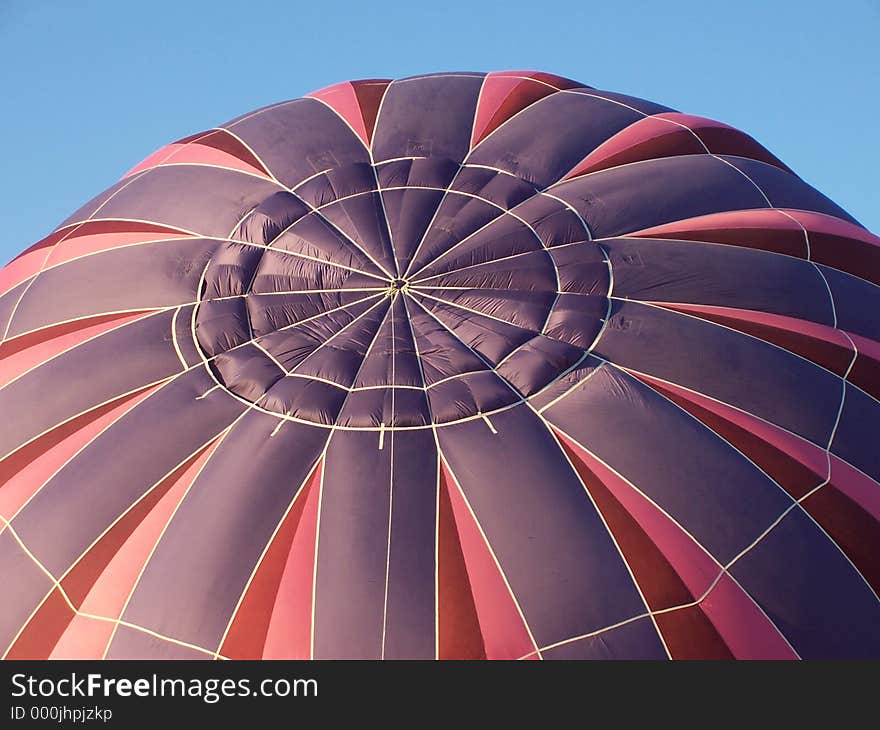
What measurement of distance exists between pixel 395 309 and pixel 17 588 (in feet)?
12.7

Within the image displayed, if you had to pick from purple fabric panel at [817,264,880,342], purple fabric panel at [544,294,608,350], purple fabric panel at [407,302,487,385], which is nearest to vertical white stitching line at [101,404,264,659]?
purple fabric panel at [407,302,487,385]

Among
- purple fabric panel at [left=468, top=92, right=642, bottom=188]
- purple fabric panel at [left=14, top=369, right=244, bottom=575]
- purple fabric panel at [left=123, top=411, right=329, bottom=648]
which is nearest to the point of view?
purple fabric panel at [left=123, top=411, right=329, bottom=648]

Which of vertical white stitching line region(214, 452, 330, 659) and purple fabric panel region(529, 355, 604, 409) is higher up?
purple fabric panel region(529, 355, 604, 409)

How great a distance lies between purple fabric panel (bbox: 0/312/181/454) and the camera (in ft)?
31.9

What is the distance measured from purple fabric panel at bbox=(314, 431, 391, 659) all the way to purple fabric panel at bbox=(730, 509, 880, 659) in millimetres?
2637

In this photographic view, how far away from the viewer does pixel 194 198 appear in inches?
447

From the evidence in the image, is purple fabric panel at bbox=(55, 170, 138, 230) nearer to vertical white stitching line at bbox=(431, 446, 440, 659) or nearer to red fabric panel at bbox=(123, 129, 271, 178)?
red fabric panel at bbox=(123, 129, 271, 178)

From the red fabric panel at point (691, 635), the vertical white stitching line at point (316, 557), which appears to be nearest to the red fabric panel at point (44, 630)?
the vertical white stitching line at point (316, 557)

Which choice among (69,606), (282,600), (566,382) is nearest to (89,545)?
(69,606)

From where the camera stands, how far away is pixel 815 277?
10.6m

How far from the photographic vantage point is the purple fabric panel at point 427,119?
11.5m

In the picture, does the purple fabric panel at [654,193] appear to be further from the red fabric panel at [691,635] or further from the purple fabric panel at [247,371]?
the red fabric panel at [691,635]

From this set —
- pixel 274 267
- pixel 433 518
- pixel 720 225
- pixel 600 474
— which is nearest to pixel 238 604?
pixel 433 518

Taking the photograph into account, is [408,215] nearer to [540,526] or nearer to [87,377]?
[87,377]
